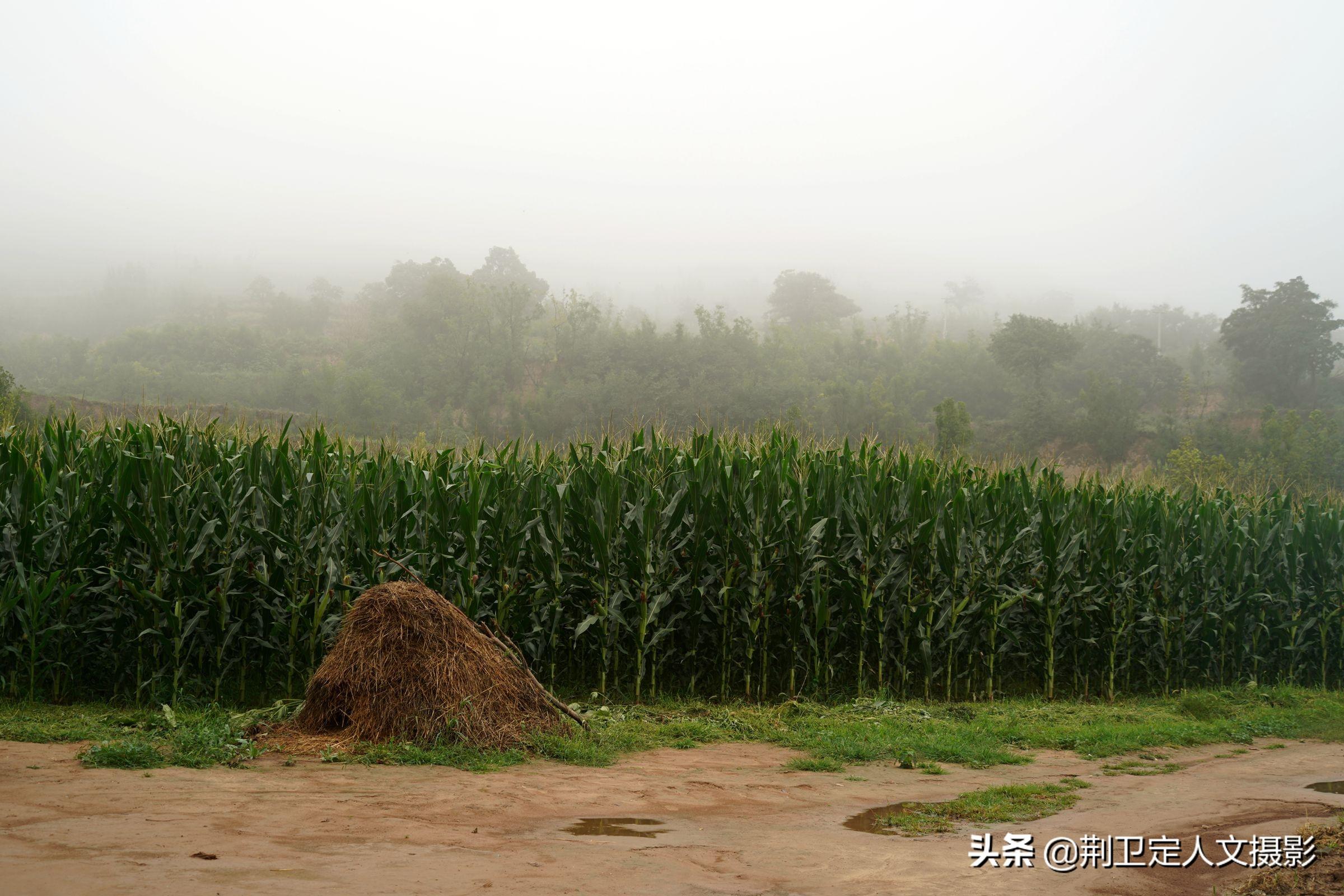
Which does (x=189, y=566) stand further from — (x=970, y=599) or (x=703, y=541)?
(x=970, y=599)

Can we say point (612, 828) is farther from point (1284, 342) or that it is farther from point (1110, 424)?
point (1284, 342)

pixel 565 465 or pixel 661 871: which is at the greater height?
pixel 565 465

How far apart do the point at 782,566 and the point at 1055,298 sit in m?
158

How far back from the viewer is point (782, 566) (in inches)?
356

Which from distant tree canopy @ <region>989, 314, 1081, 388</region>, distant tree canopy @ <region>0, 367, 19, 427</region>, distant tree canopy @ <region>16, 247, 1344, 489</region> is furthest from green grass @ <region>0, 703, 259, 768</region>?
distant tree canopy @ <region>989, 314, 1081, 388</region>

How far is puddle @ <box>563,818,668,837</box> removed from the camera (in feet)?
14.6

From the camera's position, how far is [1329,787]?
20.8 ft

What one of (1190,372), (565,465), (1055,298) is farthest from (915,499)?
(1055,298)

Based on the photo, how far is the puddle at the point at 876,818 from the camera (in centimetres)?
473

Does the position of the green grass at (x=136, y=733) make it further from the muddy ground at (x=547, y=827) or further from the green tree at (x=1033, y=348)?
the green tree at (x=1033, y=348)

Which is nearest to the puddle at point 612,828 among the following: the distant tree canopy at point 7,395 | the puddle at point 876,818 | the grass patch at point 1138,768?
the puddle at point 876,818

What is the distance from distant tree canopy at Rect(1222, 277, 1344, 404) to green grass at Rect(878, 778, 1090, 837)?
61.7 metres

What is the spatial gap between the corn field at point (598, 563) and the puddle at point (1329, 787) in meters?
3.32

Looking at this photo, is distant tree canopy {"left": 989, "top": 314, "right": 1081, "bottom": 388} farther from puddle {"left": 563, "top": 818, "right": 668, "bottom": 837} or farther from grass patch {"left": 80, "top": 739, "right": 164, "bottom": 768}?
grass patch {"left": 80, "top": 739, "right": 164, "bottom": 768}
